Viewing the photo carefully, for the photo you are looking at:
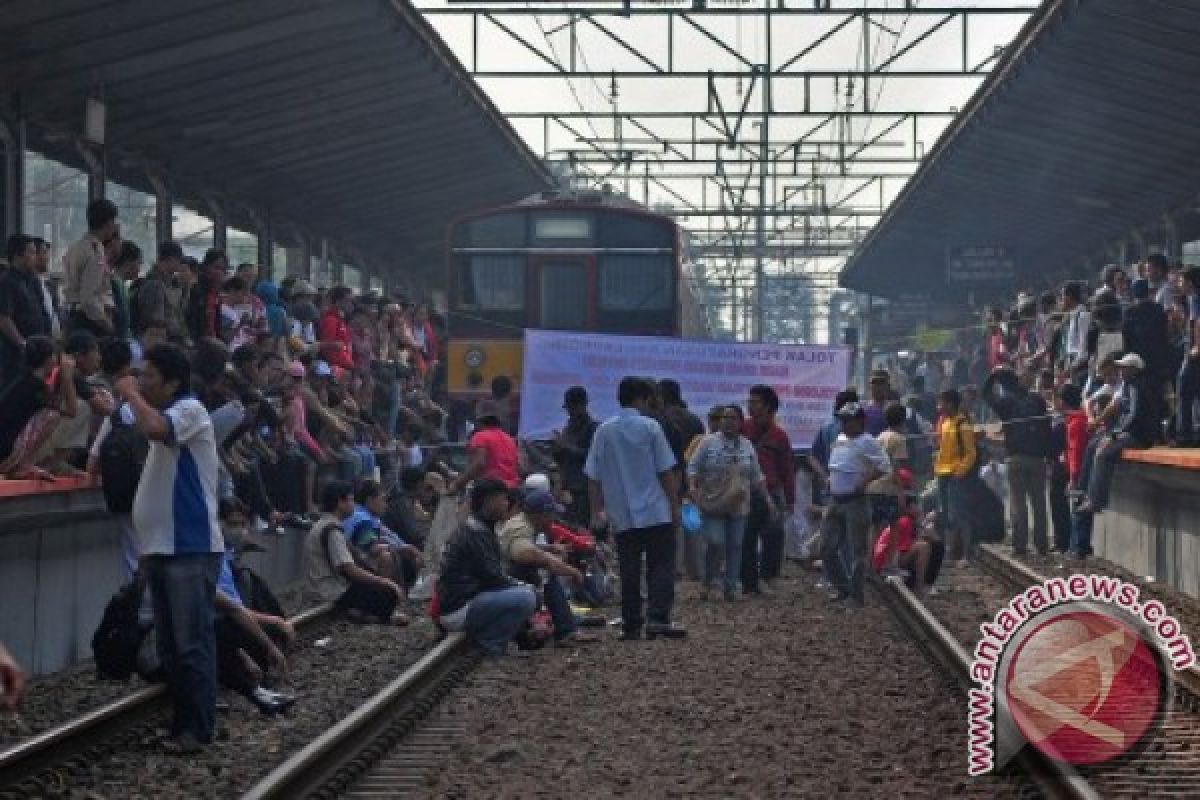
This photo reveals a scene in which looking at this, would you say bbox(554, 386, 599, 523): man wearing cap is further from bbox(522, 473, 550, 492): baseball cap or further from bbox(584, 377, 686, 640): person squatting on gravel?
bbox(584, 377, 686, 640): person squatting on gravel

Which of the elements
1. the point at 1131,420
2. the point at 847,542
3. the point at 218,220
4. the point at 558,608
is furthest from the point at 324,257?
the point at 558,608

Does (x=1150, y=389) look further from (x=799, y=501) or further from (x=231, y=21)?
(x=231, y=21)

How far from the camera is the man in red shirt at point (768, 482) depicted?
17.6m

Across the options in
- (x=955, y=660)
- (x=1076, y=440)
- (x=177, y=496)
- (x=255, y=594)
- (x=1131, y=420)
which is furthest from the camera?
(x=1076, y=440)

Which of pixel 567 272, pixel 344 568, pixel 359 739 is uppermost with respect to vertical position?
pixel 567 272

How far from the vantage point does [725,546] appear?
17.3 m

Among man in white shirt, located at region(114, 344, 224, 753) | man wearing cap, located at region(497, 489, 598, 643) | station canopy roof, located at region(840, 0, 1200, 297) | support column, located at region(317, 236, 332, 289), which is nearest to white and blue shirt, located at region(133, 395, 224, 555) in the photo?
man in white shirt, located at region(114, 344, 224, 753)

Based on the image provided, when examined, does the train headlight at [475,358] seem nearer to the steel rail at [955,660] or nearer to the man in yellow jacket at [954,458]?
the man in yellow jacket at [954,458]

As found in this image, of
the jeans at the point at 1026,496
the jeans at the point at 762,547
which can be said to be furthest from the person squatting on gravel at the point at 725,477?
the jeans at the point at 1026,496

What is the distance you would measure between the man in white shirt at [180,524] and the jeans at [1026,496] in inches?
496

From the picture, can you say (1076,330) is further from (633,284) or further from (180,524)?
(180,524)

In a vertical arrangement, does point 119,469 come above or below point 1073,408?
below

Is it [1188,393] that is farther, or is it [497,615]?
[1188,393]

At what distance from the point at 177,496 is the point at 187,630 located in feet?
1.89
